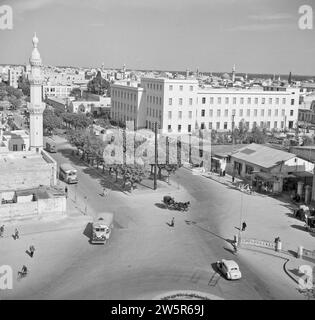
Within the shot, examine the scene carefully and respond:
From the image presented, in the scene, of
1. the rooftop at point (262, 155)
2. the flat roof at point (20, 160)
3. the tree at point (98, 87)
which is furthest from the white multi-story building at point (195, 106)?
the tree at point (98, 87)

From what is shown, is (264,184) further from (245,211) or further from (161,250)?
(161,250)

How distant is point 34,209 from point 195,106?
27.5m

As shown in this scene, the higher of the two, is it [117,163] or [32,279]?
[117,163]

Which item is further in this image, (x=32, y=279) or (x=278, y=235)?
(x=278, y=235)

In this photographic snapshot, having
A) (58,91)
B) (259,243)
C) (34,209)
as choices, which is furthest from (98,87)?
(259,243)

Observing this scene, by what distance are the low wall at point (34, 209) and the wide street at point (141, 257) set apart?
2.98ft

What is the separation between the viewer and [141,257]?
16875 millimetres

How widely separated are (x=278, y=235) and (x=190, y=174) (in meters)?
12.2

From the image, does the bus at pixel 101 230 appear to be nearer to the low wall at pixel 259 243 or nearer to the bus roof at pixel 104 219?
the bus roof at pixel 104 219

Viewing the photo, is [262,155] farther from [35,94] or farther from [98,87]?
[98,87]

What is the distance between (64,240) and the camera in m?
18.5
